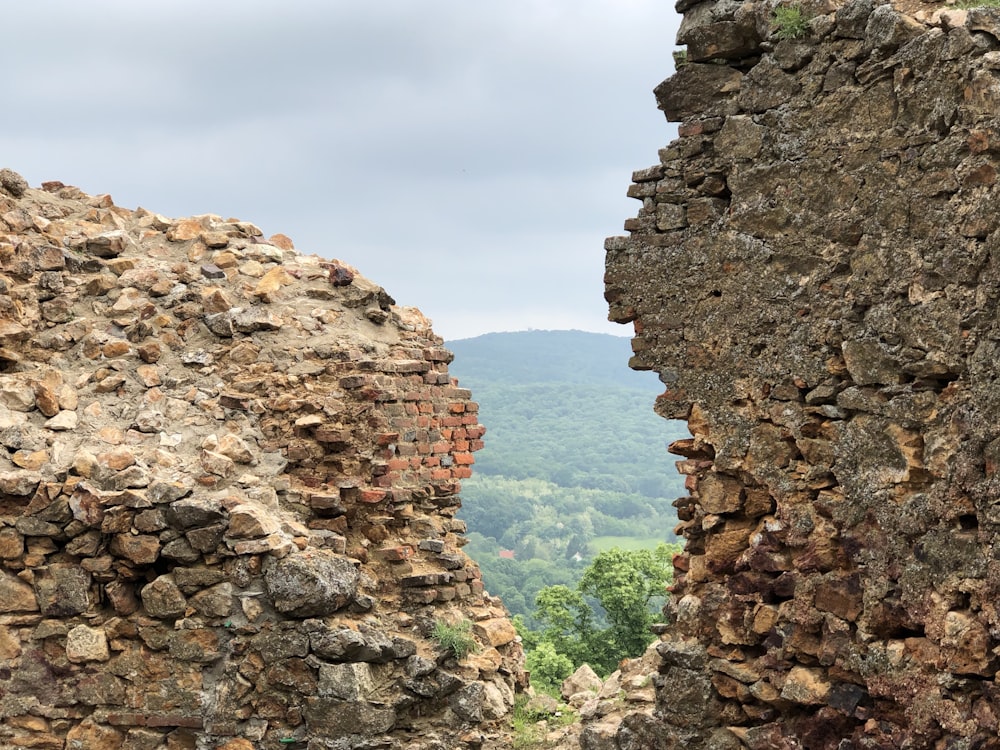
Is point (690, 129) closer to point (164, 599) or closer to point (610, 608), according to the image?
point (164, 599)

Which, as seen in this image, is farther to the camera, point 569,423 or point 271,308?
point 569,423

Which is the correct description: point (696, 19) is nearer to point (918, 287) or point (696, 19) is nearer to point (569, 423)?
point (918, 287)

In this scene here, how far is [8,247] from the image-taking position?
766cm

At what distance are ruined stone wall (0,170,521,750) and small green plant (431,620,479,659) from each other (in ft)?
0.16

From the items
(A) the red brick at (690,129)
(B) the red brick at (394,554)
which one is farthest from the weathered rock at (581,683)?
(A) the red brick at (690,129)

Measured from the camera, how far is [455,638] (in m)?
6.96

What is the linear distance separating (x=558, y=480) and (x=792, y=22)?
6188 cm

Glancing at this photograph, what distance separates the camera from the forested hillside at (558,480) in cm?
4662

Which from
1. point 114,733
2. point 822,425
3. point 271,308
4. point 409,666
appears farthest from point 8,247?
point 822,425

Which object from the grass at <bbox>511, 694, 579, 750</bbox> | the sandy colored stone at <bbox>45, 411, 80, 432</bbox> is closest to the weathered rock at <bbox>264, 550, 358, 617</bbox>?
the grass at <bbox>511, 694, 579, 750</bbox>

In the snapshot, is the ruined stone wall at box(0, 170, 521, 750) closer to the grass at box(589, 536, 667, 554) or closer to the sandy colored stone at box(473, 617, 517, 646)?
the sandy colored stone at box(473, 617, 517, 646)

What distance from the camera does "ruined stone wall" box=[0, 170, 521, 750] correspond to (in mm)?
6656

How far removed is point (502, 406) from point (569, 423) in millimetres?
6149

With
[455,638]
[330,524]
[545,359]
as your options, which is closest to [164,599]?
[330,524]
